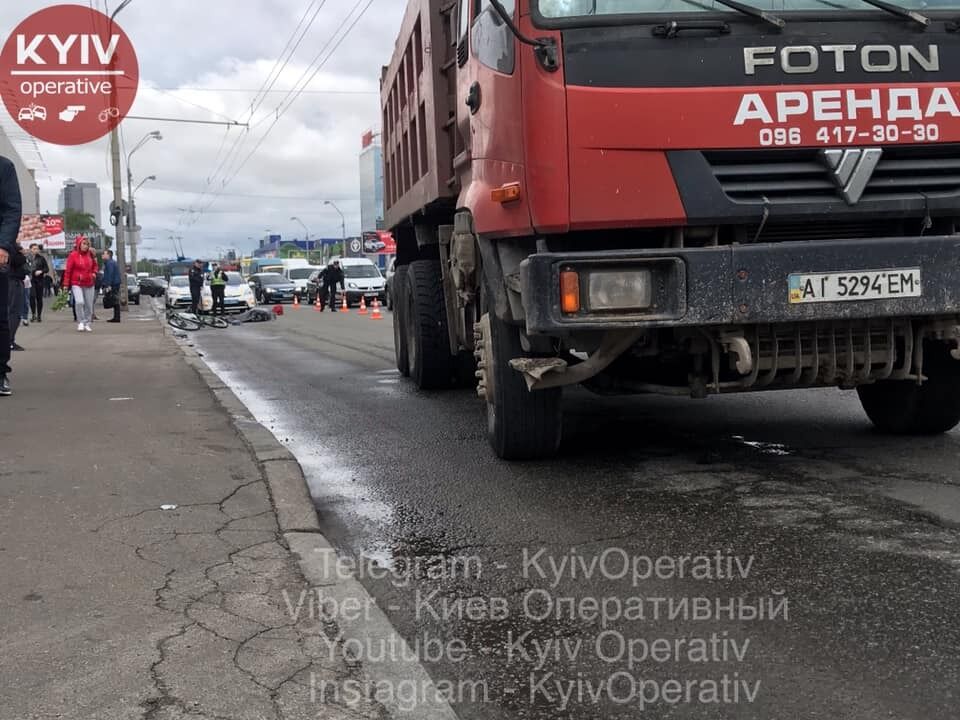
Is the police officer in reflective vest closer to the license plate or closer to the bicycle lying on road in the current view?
the bicycle lying on road

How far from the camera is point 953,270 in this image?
4922 millimetres

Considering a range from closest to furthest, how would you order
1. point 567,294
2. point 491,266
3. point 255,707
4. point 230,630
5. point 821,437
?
point 255,707 → point 230,630 → point 567,294 → point 491,266 → point 821,437

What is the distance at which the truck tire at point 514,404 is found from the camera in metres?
5.80

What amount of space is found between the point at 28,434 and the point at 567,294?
3876 mm

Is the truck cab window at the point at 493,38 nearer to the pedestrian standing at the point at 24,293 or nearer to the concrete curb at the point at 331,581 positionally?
the concrete curb at the point at 331,581

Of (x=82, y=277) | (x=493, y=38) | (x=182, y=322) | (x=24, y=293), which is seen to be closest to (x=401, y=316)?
(x=493, y=38)

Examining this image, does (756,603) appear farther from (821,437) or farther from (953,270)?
(821,437)

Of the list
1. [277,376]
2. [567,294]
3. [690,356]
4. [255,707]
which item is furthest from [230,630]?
[277,376]

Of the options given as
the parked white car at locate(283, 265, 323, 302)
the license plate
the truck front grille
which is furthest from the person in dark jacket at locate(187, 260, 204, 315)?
the license plate

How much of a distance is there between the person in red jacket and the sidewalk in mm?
13758

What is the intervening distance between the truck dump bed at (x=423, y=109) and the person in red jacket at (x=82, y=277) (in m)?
11.0

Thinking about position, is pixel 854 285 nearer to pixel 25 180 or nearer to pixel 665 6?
pixel 665 6

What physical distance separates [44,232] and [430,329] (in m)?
72.5

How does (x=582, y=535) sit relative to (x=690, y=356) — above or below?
below
